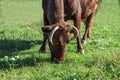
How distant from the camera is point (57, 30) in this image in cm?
789

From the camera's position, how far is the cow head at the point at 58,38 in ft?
25.7

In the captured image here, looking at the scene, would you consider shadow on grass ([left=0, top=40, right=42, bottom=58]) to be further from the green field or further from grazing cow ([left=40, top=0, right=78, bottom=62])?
grazing cow ([left=40, top=0, right=78, bottom=62])

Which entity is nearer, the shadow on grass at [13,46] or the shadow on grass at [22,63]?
the shadow on grass at [22,63]

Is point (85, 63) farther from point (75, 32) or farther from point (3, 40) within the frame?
point (3, 40)

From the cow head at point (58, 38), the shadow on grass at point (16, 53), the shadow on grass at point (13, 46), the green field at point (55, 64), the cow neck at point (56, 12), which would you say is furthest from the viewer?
the shadow on grass at point (13, 46)

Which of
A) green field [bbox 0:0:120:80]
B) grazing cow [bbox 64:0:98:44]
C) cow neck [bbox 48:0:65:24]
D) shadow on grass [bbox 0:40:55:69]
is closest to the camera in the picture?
green field [bbox 0:0:120:80]

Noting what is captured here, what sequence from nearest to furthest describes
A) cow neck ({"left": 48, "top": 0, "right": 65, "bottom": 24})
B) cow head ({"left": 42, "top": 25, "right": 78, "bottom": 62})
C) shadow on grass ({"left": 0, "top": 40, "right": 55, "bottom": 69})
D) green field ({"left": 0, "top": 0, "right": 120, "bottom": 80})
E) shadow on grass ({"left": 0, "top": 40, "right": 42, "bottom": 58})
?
green field ({"left": 0, "top": 0, "right": 120, "bottom": 80}) < cow head ({"left": 42, "top": 25, "right": 78, "bottom": 62}) < shadow on grass ({"left": 0, "top": 40, "right": 55, "bottom": 69}) < cow neck ({"left": 48, "top": 0, "right": 65, "bottom": 24}) < shadow on grass ({"left": 0, "top": 40, "right": 42, "bottom": 58})

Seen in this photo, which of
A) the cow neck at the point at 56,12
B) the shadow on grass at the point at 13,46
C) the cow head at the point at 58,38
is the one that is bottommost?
the shadow on grass at the point at 13,46

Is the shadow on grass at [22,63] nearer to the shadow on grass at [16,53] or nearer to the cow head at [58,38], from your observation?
the shadow on grass at [16,53]

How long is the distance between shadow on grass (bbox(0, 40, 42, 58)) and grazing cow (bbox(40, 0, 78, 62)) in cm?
140

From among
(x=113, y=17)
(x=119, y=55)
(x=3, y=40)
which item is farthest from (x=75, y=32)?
(x=113, y=17)

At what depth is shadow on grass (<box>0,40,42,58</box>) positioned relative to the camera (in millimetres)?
9315

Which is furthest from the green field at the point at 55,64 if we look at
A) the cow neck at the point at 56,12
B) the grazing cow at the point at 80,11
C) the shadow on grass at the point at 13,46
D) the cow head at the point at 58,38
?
the cow neck at the point at 56,12

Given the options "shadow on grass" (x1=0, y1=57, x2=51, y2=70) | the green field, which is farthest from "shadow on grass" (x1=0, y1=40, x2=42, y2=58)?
"shadow on grass" (x1=0, y1=57, x2=51, y2=70)
